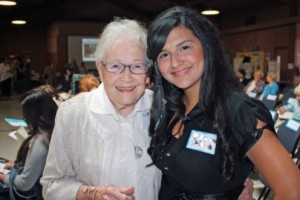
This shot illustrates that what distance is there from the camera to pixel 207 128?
1359 millimetres

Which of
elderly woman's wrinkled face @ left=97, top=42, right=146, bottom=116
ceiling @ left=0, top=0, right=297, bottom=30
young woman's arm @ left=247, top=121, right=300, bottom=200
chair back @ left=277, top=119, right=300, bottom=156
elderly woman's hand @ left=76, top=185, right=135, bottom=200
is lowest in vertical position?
chair back @ left=277, top=119, right=300, bottom=156

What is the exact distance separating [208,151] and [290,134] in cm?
236

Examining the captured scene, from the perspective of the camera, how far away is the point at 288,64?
439 inches

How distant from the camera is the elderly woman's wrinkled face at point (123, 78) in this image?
1403 mm

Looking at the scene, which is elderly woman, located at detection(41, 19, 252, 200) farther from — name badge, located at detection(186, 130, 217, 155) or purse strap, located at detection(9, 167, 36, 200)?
purse strap, located at detection(9, 167, 36, 200)

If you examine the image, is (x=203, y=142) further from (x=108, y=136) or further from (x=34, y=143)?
(x=34, y=143)

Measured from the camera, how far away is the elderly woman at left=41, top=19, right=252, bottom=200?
1403mm

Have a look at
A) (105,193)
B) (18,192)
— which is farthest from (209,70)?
(18,192)

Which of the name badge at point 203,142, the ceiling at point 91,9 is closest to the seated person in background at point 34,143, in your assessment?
the name badge at point 203,142

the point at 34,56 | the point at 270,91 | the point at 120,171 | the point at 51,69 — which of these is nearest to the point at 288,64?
the point at 270,91

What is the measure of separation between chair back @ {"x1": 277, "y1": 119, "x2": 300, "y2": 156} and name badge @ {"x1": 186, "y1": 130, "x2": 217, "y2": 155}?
2.28m

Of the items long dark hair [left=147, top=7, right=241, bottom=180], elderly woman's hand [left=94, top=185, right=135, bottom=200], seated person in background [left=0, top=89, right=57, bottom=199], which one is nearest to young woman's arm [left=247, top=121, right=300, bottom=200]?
long dark hair [left=147, top=7, right=241, bottom=180]

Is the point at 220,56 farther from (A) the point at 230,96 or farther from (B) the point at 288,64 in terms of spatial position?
(B) the point at 288,64

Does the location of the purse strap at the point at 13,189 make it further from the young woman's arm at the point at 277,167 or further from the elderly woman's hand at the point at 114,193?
the young woman's arm at the point at 277,167
